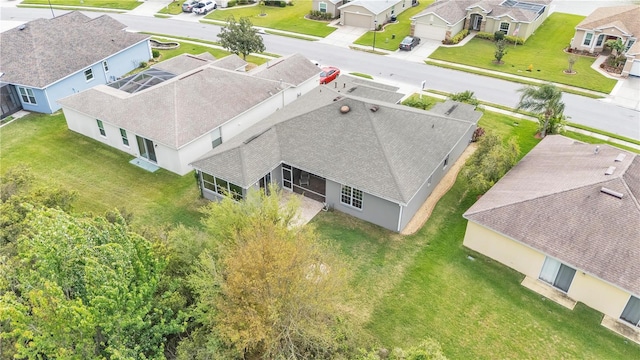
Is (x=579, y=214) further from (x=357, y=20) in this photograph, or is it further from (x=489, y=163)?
(x=357, y=20)

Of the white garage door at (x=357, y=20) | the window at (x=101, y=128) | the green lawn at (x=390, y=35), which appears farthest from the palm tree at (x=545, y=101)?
the window at (x=101, y=128)

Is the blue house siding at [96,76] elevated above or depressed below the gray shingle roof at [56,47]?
below

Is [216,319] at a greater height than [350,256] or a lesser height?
greater

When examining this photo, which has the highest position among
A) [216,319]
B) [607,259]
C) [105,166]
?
[216,319]

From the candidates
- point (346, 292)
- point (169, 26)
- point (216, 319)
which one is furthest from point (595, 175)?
point (169, 26)

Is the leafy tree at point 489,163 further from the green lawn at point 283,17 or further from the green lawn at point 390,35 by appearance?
the green lawn at point 283,17

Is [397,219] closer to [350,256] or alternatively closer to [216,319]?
[350,256]
